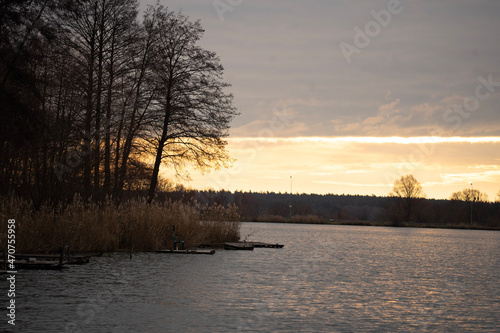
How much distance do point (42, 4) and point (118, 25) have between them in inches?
575

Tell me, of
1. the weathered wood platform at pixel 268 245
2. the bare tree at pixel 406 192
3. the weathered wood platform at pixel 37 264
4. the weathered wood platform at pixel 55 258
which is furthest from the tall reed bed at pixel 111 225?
the bare tree at pixel 406 192

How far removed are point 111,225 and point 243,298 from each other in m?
12.4

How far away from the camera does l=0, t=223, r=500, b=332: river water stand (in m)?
14.0

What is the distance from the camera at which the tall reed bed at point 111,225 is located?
2355cm

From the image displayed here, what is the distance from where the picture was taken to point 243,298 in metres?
17.8

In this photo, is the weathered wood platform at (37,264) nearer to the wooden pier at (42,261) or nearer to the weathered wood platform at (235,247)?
the wooden pier at (42,261)

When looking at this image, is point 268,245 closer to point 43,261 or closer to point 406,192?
point 43,261

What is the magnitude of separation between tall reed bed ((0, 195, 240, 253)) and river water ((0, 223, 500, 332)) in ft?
4.07

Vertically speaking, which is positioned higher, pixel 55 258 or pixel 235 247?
pixel 55 258

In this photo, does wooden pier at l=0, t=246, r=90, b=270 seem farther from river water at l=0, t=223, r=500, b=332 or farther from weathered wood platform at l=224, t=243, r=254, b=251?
weathered wood platform at l=224, t=243, r=254, b=251

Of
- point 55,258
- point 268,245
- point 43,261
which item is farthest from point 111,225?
point 268,245

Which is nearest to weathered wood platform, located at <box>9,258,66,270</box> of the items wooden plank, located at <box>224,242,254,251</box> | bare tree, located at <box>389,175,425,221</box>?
wooden plank, located at <box>224,242,254,251</box>

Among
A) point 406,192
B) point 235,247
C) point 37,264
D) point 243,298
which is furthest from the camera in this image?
point 406,192

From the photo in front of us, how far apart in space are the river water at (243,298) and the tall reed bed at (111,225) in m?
1.24
